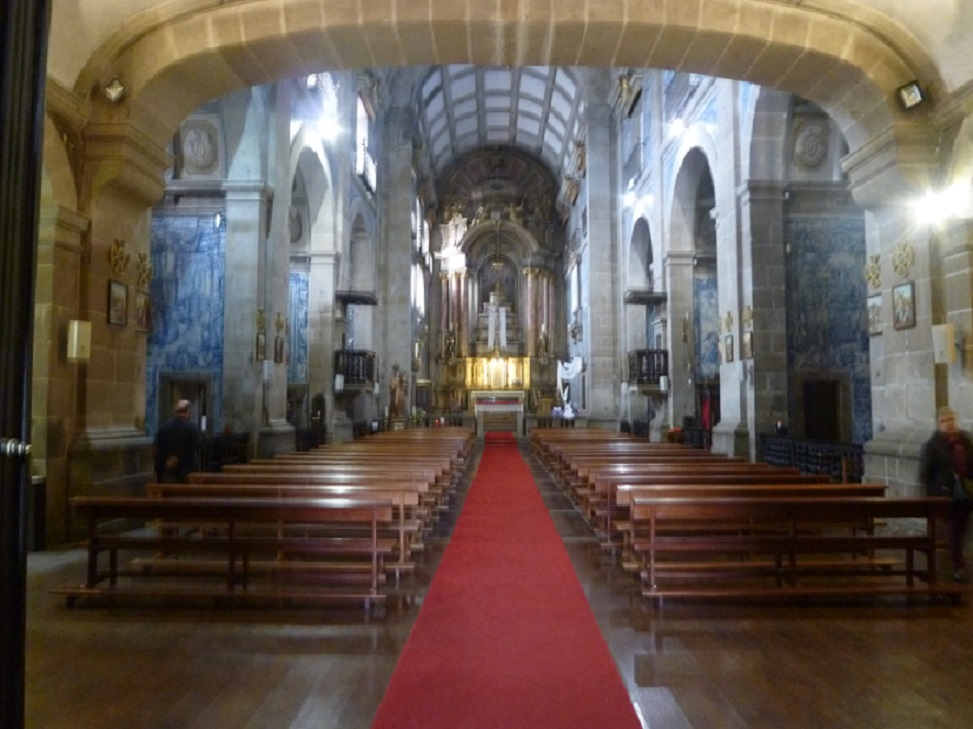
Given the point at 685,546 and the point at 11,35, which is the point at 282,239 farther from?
the point at 11,35

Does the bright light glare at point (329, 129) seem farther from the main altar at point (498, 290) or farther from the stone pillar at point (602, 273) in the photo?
the main altar at point (498, 290)

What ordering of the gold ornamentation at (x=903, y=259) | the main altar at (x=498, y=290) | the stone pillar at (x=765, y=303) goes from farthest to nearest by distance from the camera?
the main altar at (x=498, y=290), the stone pillar at (x=765, y=303), the gold ornamentation at (x=903, y=259)

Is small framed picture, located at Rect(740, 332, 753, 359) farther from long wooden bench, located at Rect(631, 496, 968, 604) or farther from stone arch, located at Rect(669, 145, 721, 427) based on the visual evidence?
long wooden bench, located at Rect(631, 496, 968, 604)

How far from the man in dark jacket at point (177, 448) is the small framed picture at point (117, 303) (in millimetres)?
1032

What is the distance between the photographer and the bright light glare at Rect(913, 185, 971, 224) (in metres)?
6.67

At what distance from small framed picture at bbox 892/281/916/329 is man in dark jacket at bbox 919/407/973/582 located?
76.9 inches

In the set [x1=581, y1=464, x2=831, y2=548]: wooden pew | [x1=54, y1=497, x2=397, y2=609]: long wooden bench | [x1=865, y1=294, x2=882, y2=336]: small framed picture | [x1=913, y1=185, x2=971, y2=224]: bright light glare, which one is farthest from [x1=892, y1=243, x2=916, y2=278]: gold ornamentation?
[x1=54, y1=497, x2=397, y2=609]: long wooden bench

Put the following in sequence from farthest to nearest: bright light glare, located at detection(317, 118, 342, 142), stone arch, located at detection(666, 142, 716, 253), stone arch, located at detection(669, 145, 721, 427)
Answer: stone arch, located at detection(669, 145, 721, 427), stone arch, located at detection(666, 142, 716, 253), bright light glare, located at detection(317, 118, 342, 142)

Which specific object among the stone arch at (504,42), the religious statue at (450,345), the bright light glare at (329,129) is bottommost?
the religious statue at (450,345)

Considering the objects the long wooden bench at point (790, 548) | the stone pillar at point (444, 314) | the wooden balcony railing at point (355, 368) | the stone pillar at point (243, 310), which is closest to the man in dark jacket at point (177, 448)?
the stone pillar at point (243, 310)

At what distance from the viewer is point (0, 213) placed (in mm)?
1422

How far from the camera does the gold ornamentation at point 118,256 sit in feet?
23.3

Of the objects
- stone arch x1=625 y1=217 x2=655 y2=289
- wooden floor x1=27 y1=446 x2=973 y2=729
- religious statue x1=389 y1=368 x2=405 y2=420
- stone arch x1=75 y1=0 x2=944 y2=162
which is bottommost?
wooden floor x1=27 y1=446 x2=973 y2=729

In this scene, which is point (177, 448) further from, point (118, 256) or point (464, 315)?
point (464, 315)
